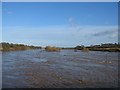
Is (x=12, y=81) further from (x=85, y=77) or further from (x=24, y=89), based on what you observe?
(x=85, y=77)

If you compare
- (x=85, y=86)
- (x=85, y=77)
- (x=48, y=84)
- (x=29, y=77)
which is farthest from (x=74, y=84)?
(x=29, y=77)

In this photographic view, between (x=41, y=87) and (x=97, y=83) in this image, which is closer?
(x=41, y=87)

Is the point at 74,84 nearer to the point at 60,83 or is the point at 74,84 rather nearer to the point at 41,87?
the point at 60,83

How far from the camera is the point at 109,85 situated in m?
8.27

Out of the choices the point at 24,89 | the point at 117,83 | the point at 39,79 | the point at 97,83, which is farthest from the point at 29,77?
the point at 117,83

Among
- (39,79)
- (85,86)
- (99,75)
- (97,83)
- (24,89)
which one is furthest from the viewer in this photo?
(99,75)

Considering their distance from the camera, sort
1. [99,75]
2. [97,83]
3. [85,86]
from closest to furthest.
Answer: [85,86]
[97,83]
[99,75]

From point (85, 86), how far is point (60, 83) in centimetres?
90

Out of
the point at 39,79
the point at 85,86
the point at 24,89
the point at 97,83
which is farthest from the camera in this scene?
the point at 39,79

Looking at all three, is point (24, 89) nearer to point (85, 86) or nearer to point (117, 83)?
point (85, 86)

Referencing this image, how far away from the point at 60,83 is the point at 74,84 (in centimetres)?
50

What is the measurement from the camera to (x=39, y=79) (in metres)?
9.16

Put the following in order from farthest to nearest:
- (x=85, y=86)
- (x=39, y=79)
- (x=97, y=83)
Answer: (x=39, y=79) < (x=97, y=83) < (x=85, y=86)

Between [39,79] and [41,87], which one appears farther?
[39,79]
